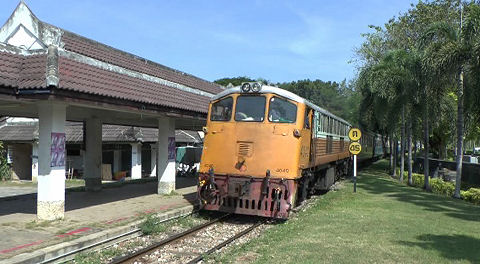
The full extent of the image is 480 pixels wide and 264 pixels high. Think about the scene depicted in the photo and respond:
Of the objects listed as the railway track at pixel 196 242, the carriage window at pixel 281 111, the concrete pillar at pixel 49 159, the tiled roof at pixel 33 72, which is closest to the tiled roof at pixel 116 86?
the tiled roof at pixel 33 72

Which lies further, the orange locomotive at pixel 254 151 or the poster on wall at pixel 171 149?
the poster on wall at pixel 171 149

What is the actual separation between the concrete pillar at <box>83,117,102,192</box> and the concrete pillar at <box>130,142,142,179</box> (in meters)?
12.7

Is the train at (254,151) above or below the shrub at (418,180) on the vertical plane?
above

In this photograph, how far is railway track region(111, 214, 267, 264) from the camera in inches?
292

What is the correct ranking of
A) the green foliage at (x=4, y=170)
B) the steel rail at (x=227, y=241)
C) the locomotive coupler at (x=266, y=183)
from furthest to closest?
the green foliage at (x=4, y=170)
the locomotive coupler at (x=266, y=183)
the steel rail at (x=227, y=241)

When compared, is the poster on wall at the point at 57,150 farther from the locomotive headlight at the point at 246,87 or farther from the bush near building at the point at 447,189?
the bush near building at the point at 447,189

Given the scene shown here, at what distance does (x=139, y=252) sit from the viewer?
745cm

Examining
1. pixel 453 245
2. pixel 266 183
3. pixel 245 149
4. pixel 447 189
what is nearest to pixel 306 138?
pixel 245 149

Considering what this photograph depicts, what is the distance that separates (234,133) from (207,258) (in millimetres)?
3999

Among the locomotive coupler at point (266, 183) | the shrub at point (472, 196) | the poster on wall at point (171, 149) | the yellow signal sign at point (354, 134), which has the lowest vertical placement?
the shrub at point (472, 196)

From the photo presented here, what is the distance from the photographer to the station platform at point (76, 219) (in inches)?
278

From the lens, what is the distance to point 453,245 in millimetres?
8156

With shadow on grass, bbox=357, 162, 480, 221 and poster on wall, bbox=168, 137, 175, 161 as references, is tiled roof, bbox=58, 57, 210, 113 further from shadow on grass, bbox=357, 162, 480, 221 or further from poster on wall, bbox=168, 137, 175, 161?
shadow on grass, bbox=357, 162, 480, 221

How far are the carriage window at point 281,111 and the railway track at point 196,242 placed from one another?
8.65 ft
